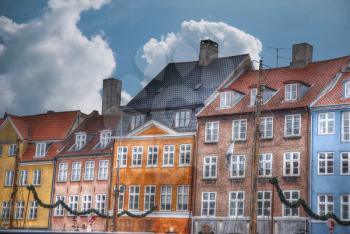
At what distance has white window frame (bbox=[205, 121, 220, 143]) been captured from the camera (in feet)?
134

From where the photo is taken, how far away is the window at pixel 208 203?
39.9m

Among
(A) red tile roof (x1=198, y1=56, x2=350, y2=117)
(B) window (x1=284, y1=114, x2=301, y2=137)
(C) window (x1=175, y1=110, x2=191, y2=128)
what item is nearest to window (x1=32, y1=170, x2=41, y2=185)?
(C) window (x1=175, y1=110, x2=191, y2=128)

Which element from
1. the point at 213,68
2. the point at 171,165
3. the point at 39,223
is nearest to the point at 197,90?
the point at 213,68

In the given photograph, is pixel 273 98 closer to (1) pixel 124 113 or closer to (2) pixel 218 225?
(2) pixel 218 225

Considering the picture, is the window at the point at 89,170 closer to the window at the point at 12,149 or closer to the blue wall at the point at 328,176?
the window at the point at 12,149

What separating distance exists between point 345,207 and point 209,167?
9.26 metres

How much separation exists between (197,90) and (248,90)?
4.12 meters

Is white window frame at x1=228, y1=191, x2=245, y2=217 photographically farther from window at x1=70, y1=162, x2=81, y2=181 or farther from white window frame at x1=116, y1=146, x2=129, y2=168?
window at x1=70, y1=162, x2=81, y2=181

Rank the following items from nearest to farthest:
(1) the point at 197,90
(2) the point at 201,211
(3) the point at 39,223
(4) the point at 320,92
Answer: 1. (4) the point at 320,92
2. (2) the point at 201,211
3. (1) the point at 197,90
4. (3) the point at 39,223

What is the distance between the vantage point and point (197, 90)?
44062 mm

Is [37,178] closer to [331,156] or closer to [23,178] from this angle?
[23,178]

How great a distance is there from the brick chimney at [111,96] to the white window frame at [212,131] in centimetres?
1124

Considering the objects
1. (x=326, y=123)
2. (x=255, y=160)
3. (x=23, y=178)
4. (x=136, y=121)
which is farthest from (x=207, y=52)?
(x=23, y=178)

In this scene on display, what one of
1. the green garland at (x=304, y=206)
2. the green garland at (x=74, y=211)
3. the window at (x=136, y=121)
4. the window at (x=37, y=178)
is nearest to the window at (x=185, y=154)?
the green garland at (x=74, y=211)
